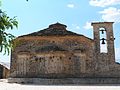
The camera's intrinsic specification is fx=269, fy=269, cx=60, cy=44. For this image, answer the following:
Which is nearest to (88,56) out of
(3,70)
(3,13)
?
(3,70)

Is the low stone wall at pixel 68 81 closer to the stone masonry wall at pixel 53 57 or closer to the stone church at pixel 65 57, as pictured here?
the stone church at pixel 65 57

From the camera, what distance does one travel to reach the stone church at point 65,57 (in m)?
29.3

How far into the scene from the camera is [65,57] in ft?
97.9

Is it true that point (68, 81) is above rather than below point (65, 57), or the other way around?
below

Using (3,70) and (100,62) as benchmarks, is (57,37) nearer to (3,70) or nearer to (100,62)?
(100,62)

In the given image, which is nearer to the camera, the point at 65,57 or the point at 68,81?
the point at 68,81

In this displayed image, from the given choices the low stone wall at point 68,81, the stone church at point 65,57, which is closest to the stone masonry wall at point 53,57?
the stone church at point 65,57

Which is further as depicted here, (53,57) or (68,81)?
(53,57)

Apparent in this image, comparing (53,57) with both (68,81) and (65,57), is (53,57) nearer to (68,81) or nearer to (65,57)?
(65,57)

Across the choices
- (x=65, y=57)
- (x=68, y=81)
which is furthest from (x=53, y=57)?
(x=68, y=81)

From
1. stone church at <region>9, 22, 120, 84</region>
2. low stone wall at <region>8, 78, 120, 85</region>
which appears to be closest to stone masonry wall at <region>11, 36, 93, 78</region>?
stone church at <region>9, 22, 120, 84</region>

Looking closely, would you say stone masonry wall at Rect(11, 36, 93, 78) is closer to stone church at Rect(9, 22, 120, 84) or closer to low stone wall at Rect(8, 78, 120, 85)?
stone church at Rect(9, 22, 120, 84)

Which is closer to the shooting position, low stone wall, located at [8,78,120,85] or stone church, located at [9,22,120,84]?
low stone wall, located at [8,78,120,85]

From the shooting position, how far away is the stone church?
96.0 feet
